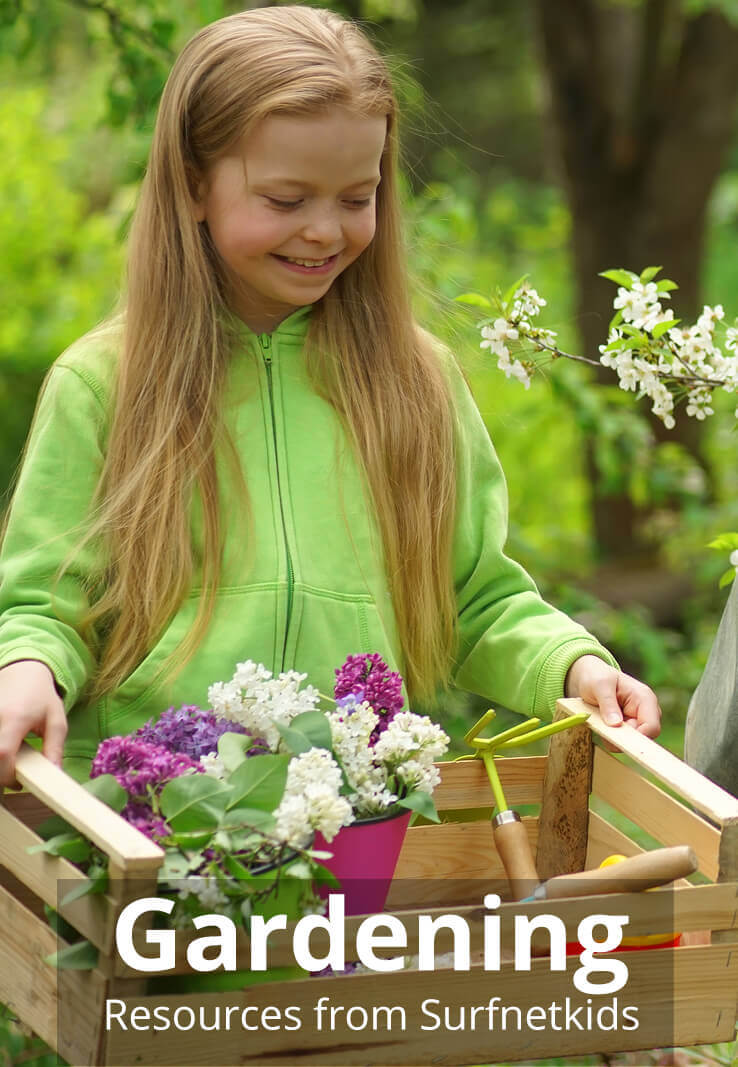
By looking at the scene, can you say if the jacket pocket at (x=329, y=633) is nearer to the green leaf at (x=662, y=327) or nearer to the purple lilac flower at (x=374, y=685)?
the purple lilac flower at (x=374, y=685)

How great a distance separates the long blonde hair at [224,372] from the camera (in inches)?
74.4

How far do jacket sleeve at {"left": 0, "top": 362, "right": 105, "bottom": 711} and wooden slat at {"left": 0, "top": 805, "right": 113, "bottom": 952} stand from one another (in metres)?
0.26

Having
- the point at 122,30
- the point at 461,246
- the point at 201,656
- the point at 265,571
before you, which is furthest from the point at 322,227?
the point at 461,246

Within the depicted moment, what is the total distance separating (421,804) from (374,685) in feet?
0.61

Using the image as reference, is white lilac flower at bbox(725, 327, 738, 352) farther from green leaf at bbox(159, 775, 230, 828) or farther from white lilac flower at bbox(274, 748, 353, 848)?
green leaf at bbox(159, 775, 230, 828)

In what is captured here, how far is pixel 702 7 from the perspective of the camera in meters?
5.33

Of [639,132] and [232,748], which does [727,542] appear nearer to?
[232,748]

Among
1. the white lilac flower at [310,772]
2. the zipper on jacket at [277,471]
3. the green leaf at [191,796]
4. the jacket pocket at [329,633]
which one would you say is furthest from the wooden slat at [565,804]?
the green leaf at [191,796]

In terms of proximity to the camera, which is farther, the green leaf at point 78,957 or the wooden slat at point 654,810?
the wooden slat at point 654,810

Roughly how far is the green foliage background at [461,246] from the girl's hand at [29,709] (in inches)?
34.6

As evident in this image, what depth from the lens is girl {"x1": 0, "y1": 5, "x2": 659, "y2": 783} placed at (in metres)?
1.85

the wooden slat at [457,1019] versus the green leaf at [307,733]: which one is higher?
the green leaf at [307,733]

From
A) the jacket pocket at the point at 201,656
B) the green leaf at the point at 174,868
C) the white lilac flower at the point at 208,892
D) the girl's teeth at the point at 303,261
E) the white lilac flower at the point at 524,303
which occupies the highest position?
the white lilac flower at the point at 524,303

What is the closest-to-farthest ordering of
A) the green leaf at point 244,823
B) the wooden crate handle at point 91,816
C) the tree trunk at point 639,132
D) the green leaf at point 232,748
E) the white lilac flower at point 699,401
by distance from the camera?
the wooden crate handle at point 91,816 → the green leaf at point 244,823 → the green leaf at point 232,748 → the white lilac flower at point 699,401 → the tree trunk at point 639,132
